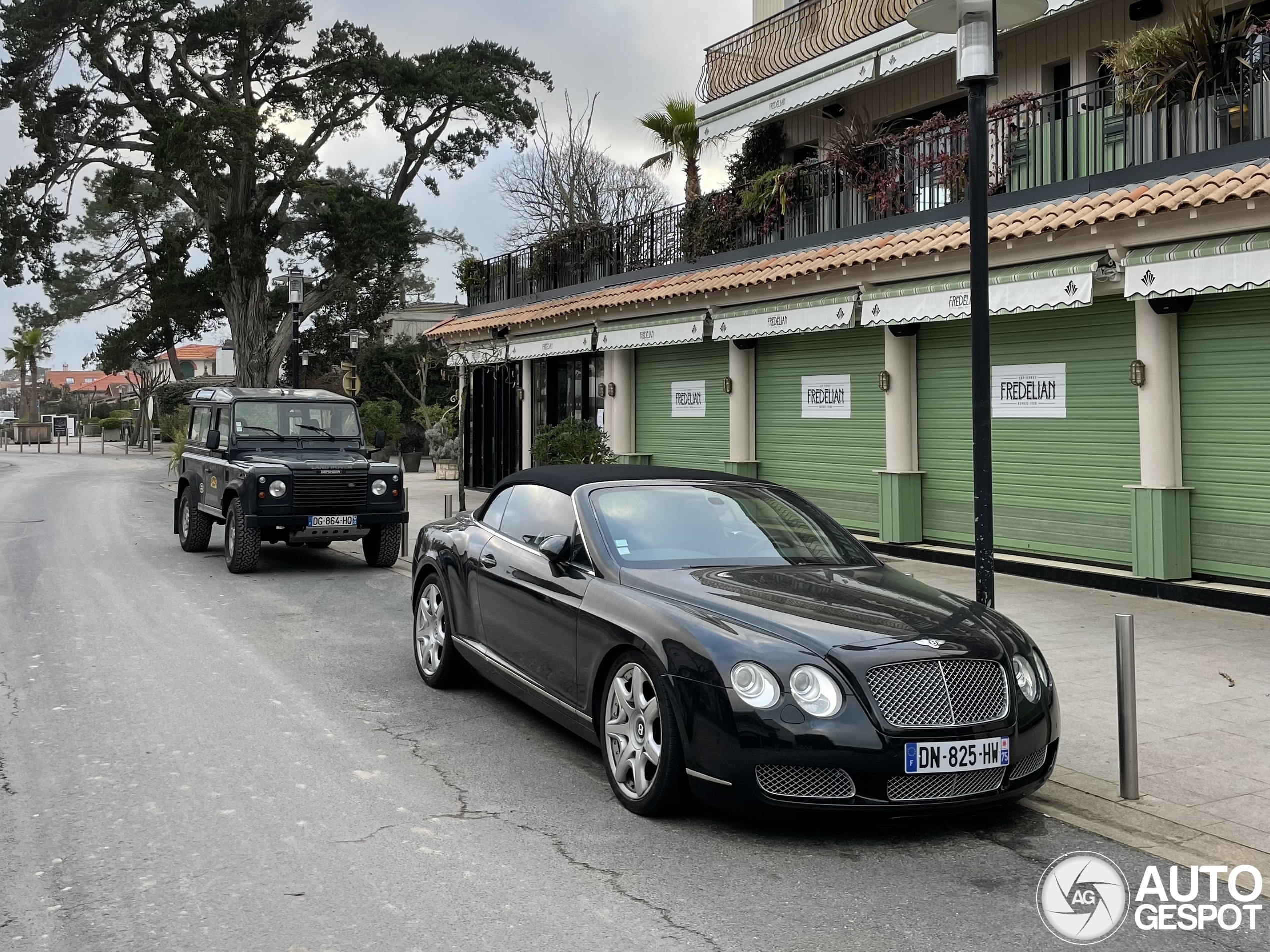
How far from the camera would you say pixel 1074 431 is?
1216 cm

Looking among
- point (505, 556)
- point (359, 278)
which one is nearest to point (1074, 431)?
point (505, 556)

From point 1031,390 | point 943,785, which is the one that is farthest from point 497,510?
point 1031,390

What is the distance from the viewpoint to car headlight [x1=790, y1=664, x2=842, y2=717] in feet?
14.8

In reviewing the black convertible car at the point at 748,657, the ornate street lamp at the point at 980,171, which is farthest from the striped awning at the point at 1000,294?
the black convertible car at the point at 748,657

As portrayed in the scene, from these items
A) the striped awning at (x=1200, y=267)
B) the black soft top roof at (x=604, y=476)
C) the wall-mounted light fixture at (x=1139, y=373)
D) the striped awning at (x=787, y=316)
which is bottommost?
the black soft top roof at (x=604, y=476)

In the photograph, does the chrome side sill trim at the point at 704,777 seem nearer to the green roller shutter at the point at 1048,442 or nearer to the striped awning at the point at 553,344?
the green roller shutter at the point at 1048,442

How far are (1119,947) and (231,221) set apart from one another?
A: 34818 mm

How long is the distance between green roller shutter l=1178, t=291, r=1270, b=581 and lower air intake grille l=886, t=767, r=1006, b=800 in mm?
6830

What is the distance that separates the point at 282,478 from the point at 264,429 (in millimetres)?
1705

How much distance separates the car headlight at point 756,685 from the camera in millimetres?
4551

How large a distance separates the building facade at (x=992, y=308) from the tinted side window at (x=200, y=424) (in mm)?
6679

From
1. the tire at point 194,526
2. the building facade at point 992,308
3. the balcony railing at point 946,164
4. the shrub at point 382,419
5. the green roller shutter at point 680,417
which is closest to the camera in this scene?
the building facade at point 992,308

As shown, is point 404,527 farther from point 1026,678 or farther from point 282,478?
point 1026,678

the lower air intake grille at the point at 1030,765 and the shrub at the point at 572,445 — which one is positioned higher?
the shrub at the point at 572,445
